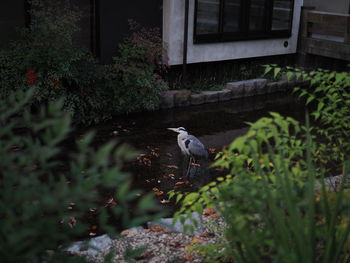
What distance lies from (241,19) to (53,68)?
572 cm

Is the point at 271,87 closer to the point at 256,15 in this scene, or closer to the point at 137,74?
the point at 256,15

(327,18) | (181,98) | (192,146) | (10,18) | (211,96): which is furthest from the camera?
(10,18)

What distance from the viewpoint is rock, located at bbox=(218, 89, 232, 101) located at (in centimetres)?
1149

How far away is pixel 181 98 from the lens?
10852 millimetres

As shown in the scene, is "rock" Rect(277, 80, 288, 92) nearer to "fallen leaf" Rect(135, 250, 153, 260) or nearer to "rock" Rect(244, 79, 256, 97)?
"rock" Rect(244, 79, 256, 97)

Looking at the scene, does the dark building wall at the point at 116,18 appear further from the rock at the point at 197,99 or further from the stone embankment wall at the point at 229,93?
the rock at the point at 197,99

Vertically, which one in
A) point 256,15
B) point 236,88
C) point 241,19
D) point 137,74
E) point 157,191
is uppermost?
point 256,15

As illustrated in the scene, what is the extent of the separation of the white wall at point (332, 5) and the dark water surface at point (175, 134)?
4.41 metres

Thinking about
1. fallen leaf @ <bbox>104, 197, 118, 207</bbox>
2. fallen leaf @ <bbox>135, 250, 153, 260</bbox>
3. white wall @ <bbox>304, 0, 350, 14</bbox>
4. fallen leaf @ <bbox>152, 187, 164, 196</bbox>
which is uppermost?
→ white wall @ <bbox>304, 0, 350, 14</bbox>

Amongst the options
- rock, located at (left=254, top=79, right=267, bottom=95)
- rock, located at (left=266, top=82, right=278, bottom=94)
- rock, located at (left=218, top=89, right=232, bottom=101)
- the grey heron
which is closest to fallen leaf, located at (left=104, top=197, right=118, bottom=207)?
the grey heron

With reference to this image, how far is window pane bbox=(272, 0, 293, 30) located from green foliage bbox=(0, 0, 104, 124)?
608cm

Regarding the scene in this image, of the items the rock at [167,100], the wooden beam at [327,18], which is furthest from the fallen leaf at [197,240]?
the wooden beam at [327,18]

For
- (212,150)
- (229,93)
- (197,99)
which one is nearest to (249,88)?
(229,93)

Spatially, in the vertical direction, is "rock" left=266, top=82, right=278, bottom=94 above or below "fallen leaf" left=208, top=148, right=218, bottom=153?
above
